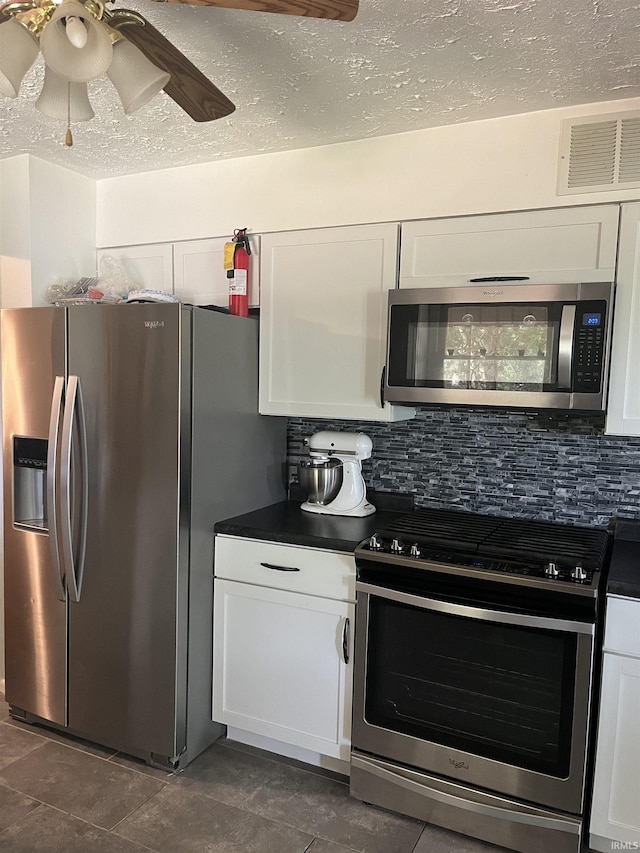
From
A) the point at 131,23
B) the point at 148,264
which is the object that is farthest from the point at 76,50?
the point at 148,264

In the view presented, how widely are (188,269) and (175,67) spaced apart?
139cm

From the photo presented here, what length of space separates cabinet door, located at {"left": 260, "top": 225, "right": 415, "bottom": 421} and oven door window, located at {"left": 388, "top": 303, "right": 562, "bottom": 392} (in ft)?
0.44

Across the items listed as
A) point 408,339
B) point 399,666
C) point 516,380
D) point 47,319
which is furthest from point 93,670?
point 516,380

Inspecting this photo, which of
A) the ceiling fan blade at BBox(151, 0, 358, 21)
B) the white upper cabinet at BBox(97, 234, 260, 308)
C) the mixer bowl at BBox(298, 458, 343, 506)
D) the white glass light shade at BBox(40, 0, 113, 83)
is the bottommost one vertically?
the mixer bowl at BBox(298, 458, 343, 506)

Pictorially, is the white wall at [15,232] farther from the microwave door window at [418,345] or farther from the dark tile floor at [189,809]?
the dark tile floor at [189,809]

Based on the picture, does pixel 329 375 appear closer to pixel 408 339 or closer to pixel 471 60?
pixel 408 339

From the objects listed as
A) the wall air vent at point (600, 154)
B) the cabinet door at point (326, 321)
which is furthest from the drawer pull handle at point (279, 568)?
the wall air vent at point (600, 154)

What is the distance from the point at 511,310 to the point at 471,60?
30.2 inches

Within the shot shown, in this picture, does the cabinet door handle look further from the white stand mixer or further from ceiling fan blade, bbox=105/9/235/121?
ceiling fan blade, bbox=105/9/235/121

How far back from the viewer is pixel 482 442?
8.35 ft

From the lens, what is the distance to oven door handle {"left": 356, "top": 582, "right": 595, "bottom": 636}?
1.83 meters

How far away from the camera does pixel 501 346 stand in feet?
7.12

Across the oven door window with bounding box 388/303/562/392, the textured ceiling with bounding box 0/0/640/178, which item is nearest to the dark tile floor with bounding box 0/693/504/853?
the oven door window with bounding box 388/303/562/392

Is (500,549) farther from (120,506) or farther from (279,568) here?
(120,506)
